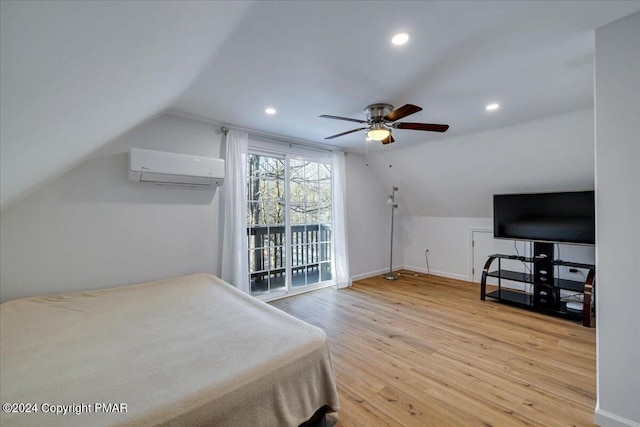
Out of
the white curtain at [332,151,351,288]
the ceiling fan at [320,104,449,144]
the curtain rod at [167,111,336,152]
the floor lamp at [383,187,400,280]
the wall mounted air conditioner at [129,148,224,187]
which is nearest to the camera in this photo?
the ceiling fan at [320,104,449,144]

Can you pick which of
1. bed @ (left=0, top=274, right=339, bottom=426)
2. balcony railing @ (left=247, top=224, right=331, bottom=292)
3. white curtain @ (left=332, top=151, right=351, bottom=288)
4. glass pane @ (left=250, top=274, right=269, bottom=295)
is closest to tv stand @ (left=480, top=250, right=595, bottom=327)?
white curtain @ (left=332, top=151, right=351, bottom=288)

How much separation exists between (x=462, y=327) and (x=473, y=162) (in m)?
2.43

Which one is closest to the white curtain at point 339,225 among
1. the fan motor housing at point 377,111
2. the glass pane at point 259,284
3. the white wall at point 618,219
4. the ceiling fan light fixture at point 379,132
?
the glass pane at point 259,284

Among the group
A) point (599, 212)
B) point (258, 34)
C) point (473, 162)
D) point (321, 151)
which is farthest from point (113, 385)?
point (473, 162)

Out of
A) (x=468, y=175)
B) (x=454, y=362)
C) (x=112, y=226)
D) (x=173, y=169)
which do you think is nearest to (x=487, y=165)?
(x=468, y=175)

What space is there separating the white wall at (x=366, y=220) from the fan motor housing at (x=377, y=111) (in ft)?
6.94

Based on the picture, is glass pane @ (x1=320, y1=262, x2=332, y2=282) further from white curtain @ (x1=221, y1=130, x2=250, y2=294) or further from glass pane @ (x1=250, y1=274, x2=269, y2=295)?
white curtain @ (x1=221, y1=130, x2=250, y2=294)

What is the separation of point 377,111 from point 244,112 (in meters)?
1.48

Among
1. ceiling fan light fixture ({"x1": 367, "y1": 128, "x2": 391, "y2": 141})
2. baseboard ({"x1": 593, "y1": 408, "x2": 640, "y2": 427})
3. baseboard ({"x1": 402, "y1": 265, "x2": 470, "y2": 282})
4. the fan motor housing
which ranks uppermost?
the fan motor housing

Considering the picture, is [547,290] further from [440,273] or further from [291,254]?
[291,254]

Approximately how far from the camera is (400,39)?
1759 millimetres

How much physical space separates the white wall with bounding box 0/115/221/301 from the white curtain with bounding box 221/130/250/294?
0.15 meters

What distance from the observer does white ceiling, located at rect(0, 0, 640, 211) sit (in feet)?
2.24

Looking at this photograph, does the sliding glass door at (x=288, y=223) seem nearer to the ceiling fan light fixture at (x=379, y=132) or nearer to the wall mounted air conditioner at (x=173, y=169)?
the wall mounted air conditioner at (x=173, y=169)
